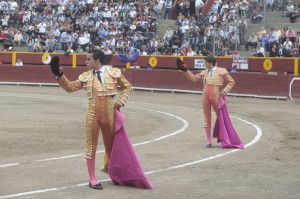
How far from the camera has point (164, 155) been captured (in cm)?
1001

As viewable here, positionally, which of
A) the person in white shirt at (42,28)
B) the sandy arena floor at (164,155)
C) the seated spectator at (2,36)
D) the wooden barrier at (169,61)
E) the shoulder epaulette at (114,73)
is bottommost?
the sandy arena floor at (164,155)

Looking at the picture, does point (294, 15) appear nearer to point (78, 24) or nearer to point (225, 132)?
point (78, 24)

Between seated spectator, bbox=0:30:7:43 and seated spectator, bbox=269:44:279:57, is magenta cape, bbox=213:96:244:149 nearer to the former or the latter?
seated spectator, bbox=269:44:279:57

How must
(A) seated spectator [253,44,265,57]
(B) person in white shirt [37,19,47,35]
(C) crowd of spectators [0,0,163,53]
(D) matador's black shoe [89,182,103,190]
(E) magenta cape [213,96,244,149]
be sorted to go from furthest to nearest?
(B) person in white shirt [37,19,47,35]
(C) crowd of spectators [0,0,163,53]
(A) seated spectator [253,44,265,57]
(E) magenta cape [213,96,244,149]
(D) matador's black shoe [89,182,103,190]

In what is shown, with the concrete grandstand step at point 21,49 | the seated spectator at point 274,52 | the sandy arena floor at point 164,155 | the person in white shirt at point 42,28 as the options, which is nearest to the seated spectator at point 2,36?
the concrete grandstand step at point 21,49

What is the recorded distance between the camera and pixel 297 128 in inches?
554

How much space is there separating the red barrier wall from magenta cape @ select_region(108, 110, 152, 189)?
16.5 m

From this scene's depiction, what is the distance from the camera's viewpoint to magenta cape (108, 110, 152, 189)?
7398mm

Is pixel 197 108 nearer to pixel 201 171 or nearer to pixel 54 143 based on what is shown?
pixel 54 143

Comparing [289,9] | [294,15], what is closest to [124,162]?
[294,15]

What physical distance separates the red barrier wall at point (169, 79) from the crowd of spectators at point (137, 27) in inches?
79.8

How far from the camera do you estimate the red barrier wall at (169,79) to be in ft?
77.8

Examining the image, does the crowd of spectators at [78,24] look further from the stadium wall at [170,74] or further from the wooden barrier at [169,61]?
the stadium wall at [170,74]

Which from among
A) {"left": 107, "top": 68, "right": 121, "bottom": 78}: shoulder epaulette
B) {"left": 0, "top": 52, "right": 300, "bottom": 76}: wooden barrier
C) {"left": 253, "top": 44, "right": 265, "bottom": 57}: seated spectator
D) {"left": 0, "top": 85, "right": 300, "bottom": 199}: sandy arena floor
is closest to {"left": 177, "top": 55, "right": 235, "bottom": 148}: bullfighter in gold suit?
{"left": 0, "top": 85, "right": 300, "bottom": 199}: sandy arena floor
